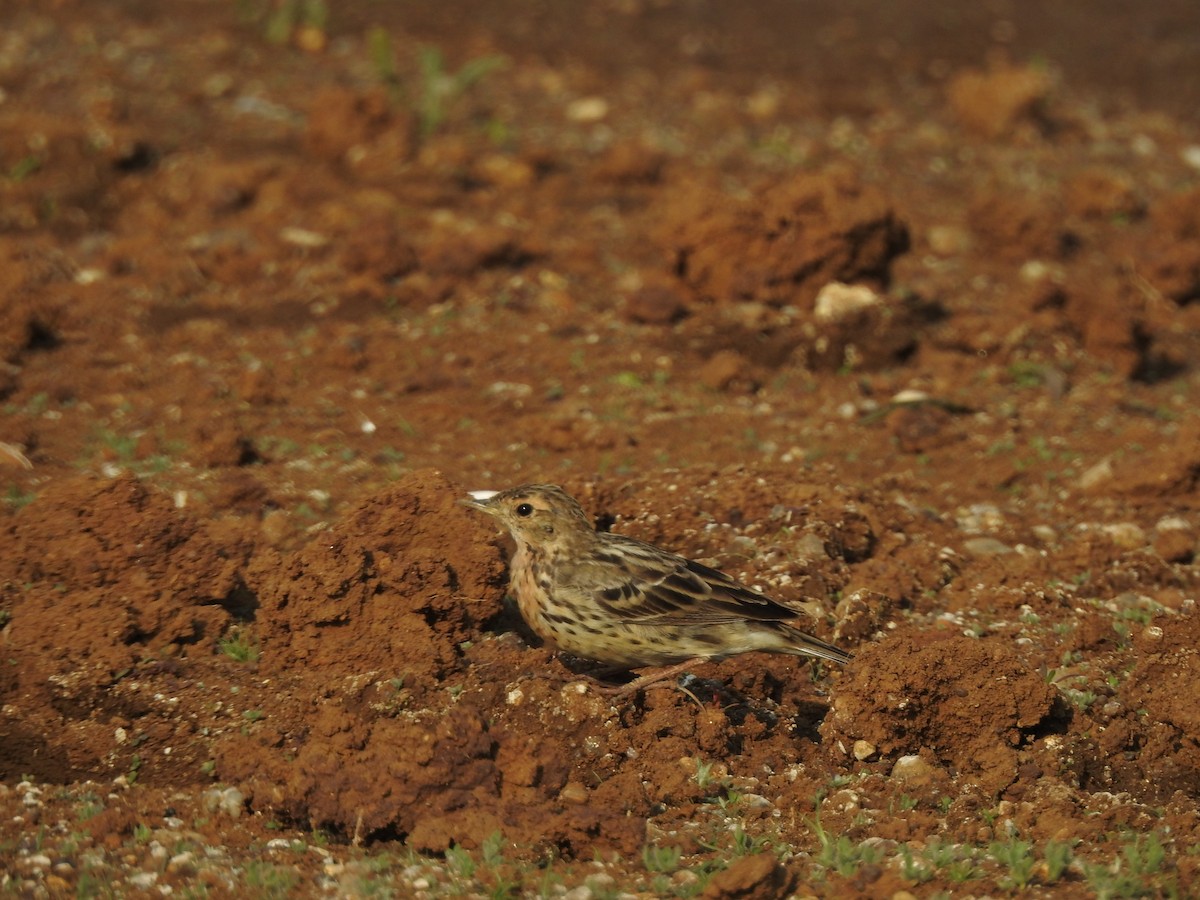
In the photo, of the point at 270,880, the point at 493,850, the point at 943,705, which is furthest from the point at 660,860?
the point at 943,705

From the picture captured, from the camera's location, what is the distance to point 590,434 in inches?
340

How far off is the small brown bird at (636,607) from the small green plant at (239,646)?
117cm

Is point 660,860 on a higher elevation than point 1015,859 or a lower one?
lower

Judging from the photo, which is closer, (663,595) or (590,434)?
(663,595)

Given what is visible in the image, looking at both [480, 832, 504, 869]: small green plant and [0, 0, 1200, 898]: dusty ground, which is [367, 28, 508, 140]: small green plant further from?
[480, 832, 504, 869]: small green plant

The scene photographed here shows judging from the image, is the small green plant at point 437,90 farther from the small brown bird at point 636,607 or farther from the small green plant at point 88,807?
the small green plant at point 88,807

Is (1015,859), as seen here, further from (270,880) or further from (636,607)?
(270,880)

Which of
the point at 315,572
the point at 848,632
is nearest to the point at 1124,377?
the point at 848,632

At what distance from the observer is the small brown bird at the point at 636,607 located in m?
6.05

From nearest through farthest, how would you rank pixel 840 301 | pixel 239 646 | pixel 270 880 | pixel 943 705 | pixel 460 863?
pixel 270 880 → pixel 460 863 → pixel 943 705 → pixel 239 646 → pixel 840 301

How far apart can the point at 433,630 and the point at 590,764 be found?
39.2 inches

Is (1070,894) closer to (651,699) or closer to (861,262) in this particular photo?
(651,699)

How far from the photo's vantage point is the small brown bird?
6.05 m

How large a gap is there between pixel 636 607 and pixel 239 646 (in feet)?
5.68
